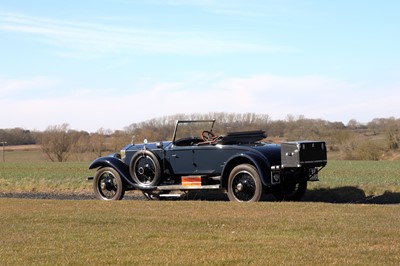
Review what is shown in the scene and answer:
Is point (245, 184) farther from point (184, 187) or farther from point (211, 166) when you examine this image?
point (184, 187)

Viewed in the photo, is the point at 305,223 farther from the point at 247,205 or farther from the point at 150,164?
the point at 150,164

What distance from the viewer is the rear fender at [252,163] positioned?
13570mm

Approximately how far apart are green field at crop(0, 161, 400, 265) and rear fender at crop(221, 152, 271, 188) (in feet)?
3.03

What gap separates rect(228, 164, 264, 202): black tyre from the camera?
13.7 metres

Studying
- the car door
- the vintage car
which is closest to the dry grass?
the vintage car

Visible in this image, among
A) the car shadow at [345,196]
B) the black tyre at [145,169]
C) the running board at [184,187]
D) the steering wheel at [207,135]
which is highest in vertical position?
the steering wheel at [207,135]

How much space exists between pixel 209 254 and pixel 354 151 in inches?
1941

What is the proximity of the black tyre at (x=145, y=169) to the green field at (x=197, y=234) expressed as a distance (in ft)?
4.69

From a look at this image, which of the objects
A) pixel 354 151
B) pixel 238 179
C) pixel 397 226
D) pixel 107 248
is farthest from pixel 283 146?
pixel 354 151

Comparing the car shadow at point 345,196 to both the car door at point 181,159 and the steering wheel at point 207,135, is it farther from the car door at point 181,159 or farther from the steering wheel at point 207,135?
the car door at point 181,159

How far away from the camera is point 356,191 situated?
1627 cm

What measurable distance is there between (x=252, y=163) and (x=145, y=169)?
279cm

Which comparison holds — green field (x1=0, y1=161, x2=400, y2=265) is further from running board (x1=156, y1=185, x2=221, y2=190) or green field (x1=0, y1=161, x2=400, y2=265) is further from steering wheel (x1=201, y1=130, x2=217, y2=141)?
steering wheel (x1=201, y1=130, x2=217, y2=141)

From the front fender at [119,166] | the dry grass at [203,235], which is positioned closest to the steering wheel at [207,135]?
the front fender at [119,166]
